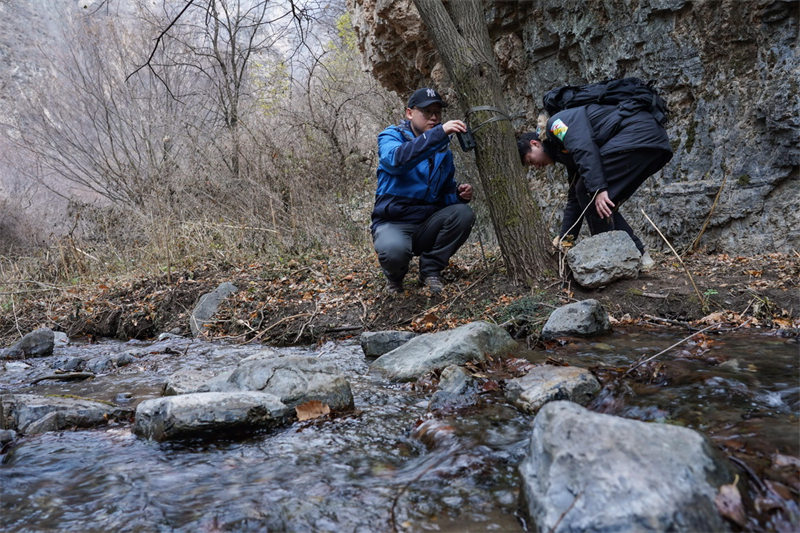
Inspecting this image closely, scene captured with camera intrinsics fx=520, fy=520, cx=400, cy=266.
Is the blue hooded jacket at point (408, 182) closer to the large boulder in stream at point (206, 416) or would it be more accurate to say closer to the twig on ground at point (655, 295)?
the twig on ground at point (655, 295)

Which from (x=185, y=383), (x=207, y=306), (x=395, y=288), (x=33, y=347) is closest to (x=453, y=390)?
(x=185, y=383)

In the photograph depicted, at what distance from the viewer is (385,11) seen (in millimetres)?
7879

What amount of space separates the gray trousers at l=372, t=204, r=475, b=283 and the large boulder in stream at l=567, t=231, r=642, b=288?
3.84ft

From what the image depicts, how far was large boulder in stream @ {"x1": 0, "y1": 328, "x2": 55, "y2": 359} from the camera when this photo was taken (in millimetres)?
5809

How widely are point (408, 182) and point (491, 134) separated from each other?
0.94 meters

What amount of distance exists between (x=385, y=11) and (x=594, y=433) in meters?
7.69

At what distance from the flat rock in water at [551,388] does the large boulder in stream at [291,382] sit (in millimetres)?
926

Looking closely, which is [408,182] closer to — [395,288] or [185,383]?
[395,288]

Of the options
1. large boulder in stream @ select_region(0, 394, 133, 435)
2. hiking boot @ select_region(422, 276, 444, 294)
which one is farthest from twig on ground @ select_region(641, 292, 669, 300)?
large boulder in stream @ select_region(0, 394, 133, 435)

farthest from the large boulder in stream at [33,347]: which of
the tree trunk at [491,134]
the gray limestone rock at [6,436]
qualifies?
the tree trunk at [491,134]

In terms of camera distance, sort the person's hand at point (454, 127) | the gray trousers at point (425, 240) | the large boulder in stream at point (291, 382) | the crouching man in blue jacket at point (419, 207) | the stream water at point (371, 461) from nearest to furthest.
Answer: the stream water at point (371, 461) < the large boulder in stream at point (291, 382) < the person's hand at point (454, 127) < the crouching man in blue jacket at point (419, 207) < the gray trousers at point (425, 240)

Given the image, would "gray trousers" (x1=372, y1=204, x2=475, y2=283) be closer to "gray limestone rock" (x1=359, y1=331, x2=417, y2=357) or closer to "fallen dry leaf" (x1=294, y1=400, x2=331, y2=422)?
"gray limestone rock" (x1=359, y1=331, x2=417, y2=357)

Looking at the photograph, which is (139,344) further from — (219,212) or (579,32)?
(579,32)

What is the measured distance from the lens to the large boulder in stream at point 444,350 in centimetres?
329
